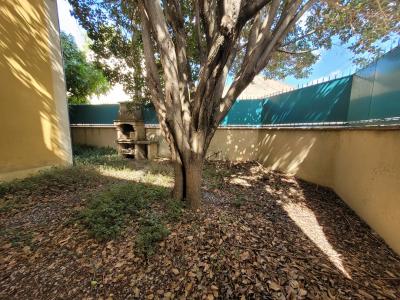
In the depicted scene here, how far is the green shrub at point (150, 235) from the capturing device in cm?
247

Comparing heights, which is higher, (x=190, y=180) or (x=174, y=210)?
(x=190, y=180)

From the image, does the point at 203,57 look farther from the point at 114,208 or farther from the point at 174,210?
the point at 114,208

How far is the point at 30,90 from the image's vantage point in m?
4.64

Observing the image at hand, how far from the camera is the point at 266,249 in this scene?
250 cm

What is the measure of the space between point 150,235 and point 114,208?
3.17 feet

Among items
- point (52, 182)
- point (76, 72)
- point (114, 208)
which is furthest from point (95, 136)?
point (114, 208)

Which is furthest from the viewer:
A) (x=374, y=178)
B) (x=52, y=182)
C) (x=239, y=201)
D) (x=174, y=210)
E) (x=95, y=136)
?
(x=95, y=136)

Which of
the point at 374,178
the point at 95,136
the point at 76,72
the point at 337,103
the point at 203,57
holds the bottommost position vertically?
the point at 374,178

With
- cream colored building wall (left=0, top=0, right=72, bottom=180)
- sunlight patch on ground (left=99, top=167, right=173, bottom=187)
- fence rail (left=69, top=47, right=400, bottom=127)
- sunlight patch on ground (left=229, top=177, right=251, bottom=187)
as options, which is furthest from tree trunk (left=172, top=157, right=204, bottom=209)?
cream colored building wall (left=0, top=0, right=72, bottom=180)

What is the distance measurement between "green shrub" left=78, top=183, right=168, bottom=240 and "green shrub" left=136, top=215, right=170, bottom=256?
0.34 m

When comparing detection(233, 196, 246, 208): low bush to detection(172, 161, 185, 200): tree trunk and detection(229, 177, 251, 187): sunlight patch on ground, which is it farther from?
detection(172, 161, 185, 200): tree trunk

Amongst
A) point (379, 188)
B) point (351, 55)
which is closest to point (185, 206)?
point (379, 188)

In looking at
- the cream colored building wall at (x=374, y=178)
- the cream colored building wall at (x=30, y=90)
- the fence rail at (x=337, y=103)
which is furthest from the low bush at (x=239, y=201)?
the cream colored building wall at (x=30, y=90)

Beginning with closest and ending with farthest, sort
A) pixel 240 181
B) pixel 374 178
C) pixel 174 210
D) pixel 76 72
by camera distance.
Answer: pixel 374 178
pixel 174 210
pixel 240 181
pixel 76 72
